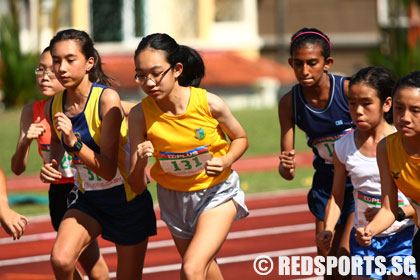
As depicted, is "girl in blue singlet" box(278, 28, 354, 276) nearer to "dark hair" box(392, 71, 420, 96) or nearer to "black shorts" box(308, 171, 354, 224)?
"black shorts" box(308, 171, 354, 224)

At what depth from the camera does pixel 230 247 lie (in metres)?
8.91

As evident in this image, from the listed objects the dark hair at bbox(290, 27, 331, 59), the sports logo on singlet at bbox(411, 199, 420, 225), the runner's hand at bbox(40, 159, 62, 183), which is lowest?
the sports logo on singlet at bbox(411, 199, 420, 225)

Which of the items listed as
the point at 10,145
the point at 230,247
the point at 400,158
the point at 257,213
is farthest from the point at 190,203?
the point at 10,145

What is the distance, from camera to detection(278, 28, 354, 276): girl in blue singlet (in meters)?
5.91

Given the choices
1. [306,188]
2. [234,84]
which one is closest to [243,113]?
[234,84]

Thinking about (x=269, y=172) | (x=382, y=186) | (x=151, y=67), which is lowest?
(x=269, y=172)

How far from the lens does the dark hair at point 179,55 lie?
17.8 feet

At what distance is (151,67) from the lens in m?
5.36

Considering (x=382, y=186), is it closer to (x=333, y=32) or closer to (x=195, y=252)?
(x=195, y=252)

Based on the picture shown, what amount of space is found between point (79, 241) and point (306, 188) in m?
7.47

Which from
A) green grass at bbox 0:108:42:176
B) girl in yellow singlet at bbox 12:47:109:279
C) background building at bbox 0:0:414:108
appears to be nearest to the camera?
girl in yellow singlet at bbox 12:47:109:279

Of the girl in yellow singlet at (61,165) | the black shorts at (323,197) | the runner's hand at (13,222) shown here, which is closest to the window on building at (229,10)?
the girl in yellow singlet at (61,165)

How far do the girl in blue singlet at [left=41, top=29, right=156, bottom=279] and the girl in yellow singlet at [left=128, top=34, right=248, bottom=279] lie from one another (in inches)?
7.2

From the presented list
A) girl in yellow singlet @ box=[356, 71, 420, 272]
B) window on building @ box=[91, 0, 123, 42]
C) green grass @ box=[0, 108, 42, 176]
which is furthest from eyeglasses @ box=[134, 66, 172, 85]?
window on building @ box=[91, 0, 123, 42]
